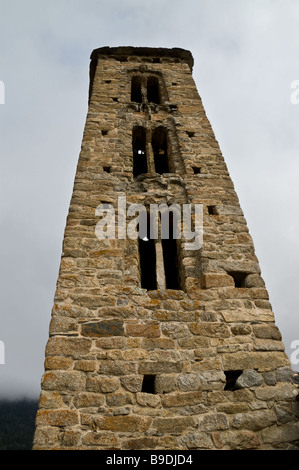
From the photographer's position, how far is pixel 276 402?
3971mm

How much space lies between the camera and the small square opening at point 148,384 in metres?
4.07

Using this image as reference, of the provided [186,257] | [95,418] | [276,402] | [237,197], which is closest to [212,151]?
[237,197]

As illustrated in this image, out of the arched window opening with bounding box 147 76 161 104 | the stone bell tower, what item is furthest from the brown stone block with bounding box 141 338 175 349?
the arched window opening with bounding box 147 76 161 104

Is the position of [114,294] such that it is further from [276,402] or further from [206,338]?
[276,402]

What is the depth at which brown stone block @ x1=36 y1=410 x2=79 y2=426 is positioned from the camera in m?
3.57

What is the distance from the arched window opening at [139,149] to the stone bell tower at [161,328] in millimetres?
1772

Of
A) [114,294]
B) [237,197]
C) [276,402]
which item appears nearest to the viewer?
[276,402]

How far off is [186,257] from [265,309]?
1560 mm

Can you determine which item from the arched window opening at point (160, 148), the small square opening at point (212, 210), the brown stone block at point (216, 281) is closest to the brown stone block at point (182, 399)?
the brown stone block at point (216, 281)

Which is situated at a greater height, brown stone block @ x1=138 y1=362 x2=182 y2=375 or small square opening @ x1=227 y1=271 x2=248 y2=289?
small square opening @ x1=227 y1=271 x2=248 y2=289

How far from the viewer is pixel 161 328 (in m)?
4.47

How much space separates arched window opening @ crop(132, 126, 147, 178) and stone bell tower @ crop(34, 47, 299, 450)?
69.8 inches

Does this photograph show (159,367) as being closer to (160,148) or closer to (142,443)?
(142,443)

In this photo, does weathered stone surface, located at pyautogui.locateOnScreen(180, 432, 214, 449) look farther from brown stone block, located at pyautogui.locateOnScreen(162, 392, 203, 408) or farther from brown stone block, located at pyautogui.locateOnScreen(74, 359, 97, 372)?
brown stone block, located at pyautogui.locateOnScreen(74, 359, 97, 372)
